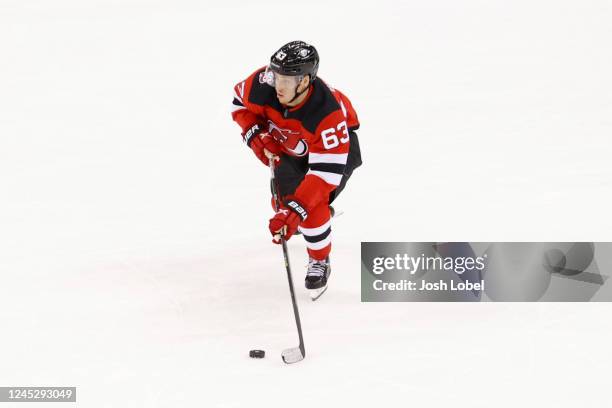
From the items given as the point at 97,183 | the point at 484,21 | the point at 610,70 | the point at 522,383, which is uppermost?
the point at 484,21

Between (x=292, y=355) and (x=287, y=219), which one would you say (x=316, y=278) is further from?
(x=292, y=355)

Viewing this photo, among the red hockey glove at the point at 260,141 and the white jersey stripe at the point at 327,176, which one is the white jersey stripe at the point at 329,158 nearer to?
the white jersey stripe at the point at 327,176

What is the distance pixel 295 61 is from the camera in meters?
2.90

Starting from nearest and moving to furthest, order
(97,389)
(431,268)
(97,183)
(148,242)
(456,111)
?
(97,389)
(431,268)
(148,242)
(97,183)
(456,111)

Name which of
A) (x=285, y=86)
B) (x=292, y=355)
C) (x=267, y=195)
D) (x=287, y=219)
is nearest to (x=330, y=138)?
(x=285, y=86)

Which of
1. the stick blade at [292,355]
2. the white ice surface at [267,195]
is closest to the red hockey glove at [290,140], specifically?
the white ice surface at [267,195]

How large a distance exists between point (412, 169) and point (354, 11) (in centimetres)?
310

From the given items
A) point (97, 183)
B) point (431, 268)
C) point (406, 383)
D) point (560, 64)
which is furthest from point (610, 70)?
point (406, 383)

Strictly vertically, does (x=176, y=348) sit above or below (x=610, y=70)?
below

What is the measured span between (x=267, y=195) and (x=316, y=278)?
3.96 feet

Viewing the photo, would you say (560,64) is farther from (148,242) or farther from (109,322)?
(109,322)

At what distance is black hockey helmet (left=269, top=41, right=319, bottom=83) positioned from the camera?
2.90m

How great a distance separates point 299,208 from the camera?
9.62 feet

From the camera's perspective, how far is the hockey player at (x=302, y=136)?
9.62ft
